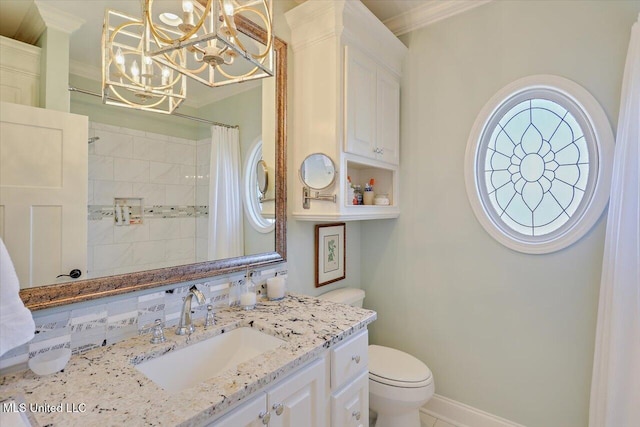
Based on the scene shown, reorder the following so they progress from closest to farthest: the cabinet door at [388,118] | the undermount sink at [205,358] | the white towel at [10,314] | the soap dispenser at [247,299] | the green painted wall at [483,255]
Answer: the white towel at [10,314], the undermount sink at [205,358], the soap dispenser at [247,299], the green painted wall at [483,255], the cabinet door at [388,118]

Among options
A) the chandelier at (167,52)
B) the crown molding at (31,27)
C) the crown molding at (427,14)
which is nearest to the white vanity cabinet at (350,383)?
the chandelier at (167,52)

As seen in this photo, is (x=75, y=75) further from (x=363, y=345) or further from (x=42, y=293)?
(x=363, y=345)

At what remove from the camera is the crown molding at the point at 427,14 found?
78.2 inches

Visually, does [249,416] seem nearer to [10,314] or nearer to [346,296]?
[10,314]

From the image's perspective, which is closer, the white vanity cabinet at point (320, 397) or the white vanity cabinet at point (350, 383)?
the white vanity cabinet at point (320, 397)

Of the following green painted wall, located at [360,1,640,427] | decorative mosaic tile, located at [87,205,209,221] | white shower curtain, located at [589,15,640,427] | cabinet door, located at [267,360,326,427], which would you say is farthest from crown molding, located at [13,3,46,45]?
white shower curtain, located at [589,15,640,427]

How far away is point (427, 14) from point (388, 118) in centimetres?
76

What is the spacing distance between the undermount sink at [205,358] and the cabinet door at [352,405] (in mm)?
352

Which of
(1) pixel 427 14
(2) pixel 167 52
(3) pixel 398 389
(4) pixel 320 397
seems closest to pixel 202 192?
(2) pixel 167 52

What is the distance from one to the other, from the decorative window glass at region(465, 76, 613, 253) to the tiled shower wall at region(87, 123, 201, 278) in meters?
1.66

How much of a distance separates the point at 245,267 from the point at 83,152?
2.76 ft

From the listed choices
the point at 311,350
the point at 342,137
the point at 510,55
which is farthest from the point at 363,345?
the point at 510,55

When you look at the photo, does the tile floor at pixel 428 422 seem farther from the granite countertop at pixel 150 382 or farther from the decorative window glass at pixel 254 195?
the decorative window glass at pixel 254 195

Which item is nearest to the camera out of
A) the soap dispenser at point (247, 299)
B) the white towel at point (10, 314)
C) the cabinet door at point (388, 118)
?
the white towel at point (10, 314)
